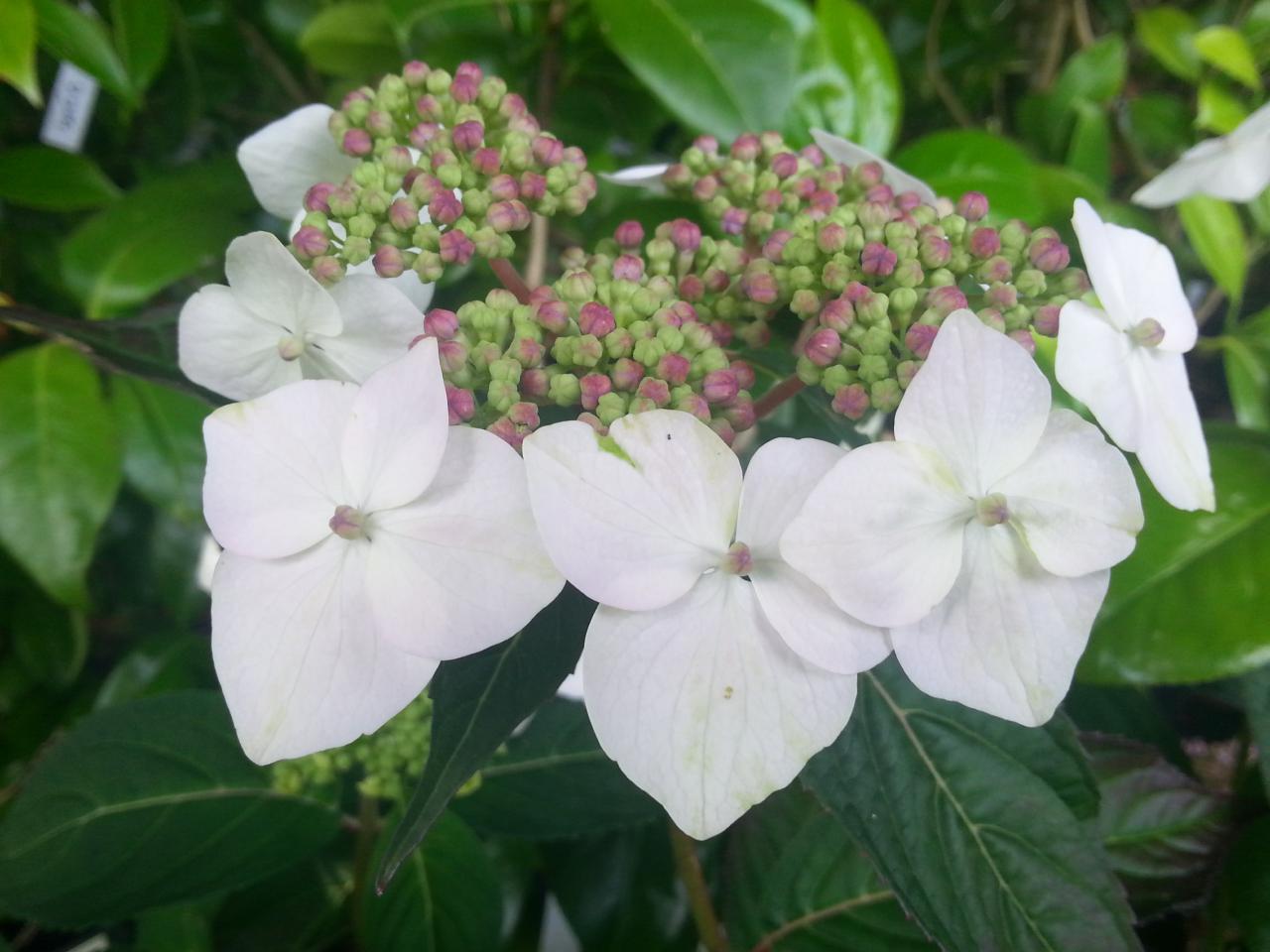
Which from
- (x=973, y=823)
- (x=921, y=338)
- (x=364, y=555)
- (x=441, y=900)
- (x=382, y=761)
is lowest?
(x=441, y=900)

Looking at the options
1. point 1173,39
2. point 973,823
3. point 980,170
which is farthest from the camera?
point 1173,39

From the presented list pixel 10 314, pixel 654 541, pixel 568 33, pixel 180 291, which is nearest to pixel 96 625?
pixel 180 291

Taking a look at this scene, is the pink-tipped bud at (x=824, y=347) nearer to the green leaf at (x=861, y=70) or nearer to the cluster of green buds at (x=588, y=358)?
the cluster of green buds at (x=588, y=358)

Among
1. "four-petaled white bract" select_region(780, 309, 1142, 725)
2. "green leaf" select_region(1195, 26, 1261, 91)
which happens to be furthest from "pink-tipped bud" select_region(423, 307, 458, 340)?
"green leaf" select_region(1195, 26, 1261, 91)

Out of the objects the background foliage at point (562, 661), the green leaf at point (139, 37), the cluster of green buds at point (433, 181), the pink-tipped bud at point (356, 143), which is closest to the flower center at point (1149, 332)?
the background foliage at point (562, 661)

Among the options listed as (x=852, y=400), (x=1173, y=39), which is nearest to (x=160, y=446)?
(x=852, y=400)

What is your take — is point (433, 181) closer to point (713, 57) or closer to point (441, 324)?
point (441, 324)
